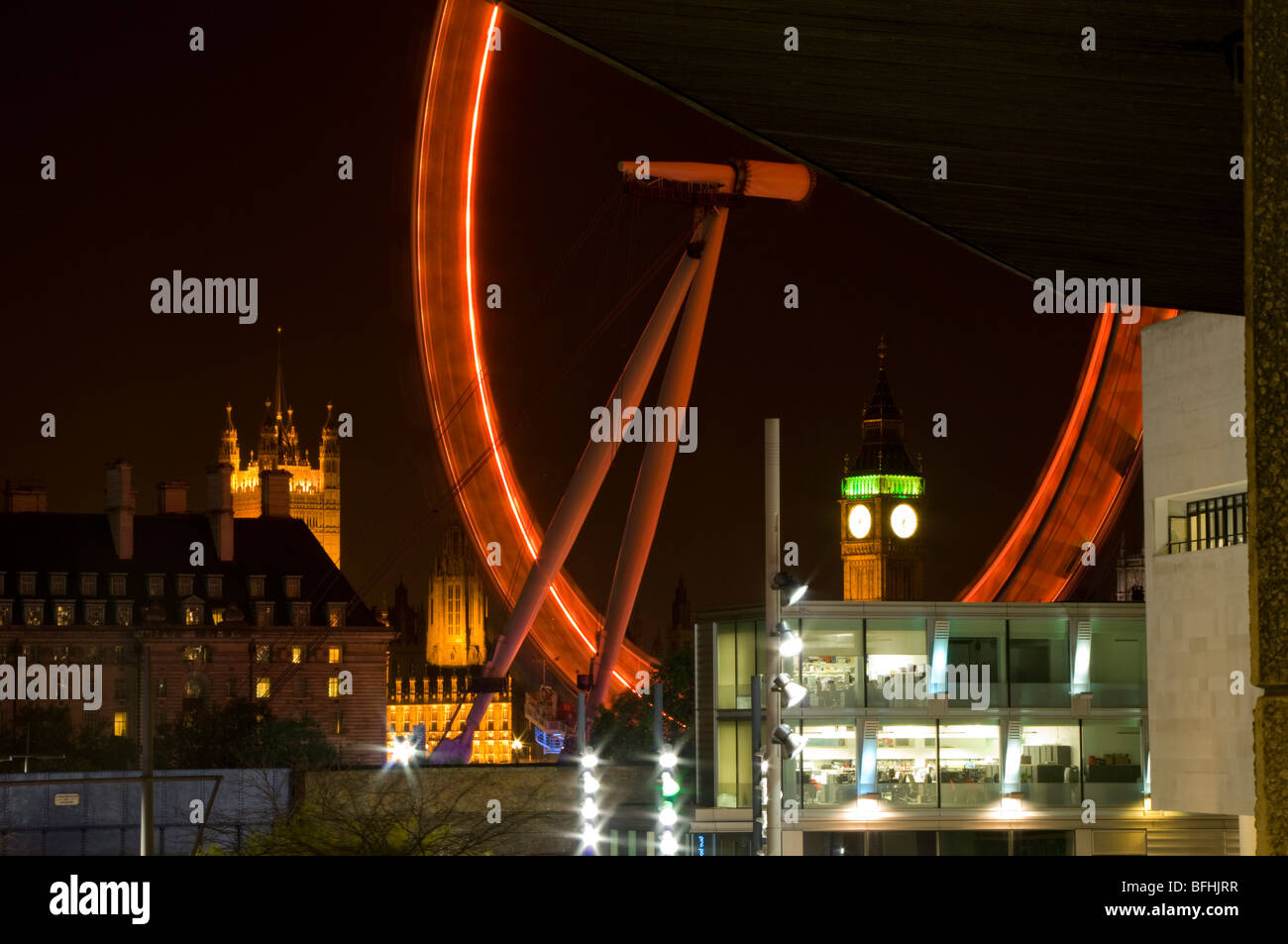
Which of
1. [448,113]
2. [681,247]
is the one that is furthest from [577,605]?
[448,113]

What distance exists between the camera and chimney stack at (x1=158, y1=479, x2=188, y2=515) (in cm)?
14275

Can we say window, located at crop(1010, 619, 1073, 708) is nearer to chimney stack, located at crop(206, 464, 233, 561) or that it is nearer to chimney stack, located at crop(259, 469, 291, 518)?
chimney stack, located at crop(206, 464, 233, 561)

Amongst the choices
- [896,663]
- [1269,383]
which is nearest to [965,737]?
[896,663]

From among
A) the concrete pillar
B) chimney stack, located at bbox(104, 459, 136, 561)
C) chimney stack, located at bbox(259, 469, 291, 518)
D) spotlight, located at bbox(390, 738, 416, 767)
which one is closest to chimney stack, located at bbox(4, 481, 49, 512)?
chimney stack, located at bbox(104, 459, 136, 561)

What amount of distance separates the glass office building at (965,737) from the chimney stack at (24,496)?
317ft

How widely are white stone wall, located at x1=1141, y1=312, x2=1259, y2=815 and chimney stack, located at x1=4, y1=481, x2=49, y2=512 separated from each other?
115 m

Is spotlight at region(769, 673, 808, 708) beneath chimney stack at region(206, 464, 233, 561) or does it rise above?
beneath

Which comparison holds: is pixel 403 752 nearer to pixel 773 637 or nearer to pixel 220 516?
pixel 773 637

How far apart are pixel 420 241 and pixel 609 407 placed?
7.17m

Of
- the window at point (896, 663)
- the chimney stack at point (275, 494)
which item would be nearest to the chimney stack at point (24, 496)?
the chimney stack at point (275, 494)

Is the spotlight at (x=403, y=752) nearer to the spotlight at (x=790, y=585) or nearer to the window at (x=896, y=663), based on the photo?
the window at (x=896, y=663)

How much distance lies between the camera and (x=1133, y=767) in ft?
168

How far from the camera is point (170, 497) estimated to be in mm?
143000

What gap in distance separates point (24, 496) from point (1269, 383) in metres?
136
